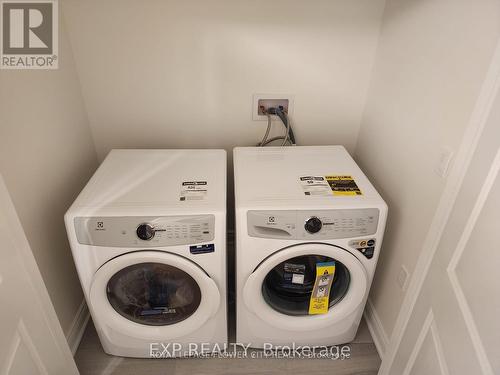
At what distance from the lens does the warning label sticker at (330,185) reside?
4.23 ft

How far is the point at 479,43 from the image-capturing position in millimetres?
959

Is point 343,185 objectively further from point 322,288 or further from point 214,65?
point 214,65

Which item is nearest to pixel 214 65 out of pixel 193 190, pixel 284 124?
pixel 284 124

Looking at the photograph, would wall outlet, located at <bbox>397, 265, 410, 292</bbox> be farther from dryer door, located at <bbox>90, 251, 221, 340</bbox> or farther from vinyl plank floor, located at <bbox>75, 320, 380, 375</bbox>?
dryer door, located at <bbox>90, 251, 221, 340</bbox>

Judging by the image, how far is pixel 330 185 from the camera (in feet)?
4.36

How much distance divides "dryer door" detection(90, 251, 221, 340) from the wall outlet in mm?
721

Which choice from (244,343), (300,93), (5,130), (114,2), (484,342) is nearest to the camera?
(484,342)

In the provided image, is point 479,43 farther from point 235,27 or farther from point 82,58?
point 82,58

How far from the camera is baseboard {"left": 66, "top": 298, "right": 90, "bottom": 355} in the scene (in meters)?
1.52

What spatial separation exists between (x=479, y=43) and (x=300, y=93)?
0.81m

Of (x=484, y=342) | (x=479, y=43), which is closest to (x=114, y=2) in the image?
(x=479, y=43)

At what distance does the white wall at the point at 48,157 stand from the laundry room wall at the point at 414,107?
4.35ft

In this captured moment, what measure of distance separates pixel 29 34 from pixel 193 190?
0.80 metres

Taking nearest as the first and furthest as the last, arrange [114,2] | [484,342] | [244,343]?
[484,342], [114,2], [244,343]
